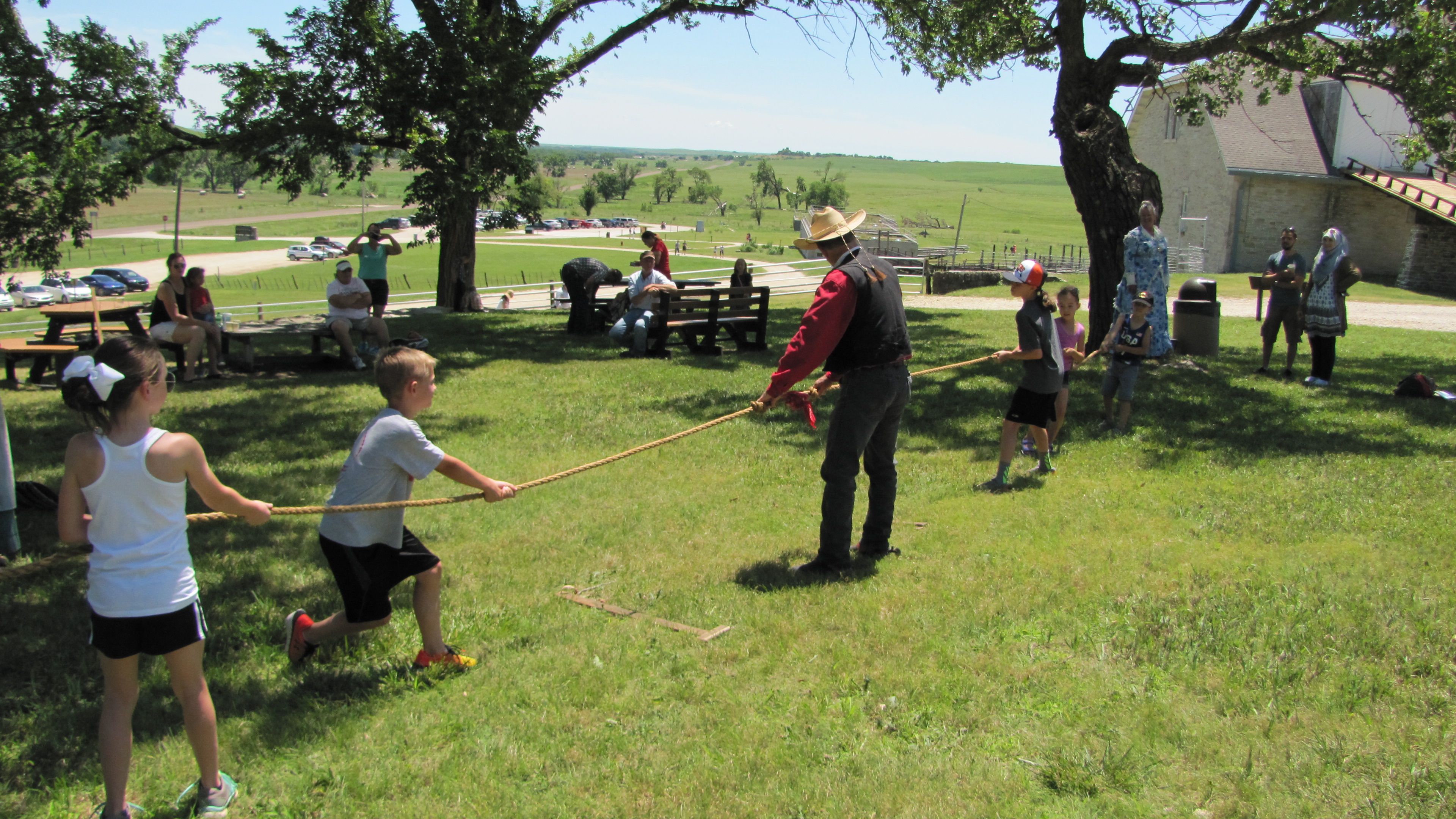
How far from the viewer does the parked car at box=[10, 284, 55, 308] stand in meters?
52.0

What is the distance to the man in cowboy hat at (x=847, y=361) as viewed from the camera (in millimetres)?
5242

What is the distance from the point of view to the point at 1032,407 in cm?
732

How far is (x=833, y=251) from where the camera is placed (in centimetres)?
551

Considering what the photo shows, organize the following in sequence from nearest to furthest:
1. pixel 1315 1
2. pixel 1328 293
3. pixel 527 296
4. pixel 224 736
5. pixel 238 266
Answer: pixel 224 736, pixel 1328 293, pixel 1315 1, pixel 527 296, pixel 238 266

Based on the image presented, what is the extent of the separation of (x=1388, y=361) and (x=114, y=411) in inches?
634

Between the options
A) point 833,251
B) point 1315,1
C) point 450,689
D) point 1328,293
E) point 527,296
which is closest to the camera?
point 450,689

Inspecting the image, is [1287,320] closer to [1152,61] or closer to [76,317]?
[1152,61]

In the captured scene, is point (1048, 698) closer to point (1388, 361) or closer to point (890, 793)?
point (890, 793)

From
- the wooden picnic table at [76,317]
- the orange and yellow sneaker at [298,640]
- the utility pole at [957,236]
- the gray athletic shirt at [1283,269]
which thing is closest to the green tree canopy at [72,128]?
the wooden picnic table at [76,317]

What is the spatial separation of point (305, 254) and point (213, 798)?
87.3m

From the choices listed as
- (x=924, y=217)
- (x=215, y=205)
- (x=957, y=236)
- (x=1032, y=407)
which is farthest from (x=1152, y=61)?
(x=215, y=205)

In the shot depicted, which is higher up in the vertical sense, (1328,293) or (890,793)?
(1328,293)

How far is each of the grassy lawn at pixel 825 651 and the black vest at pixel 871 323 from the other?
1256 mm

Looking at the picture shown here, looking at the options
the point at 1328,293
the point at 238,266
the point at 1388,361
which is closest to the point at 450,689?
the point at 1328,293
